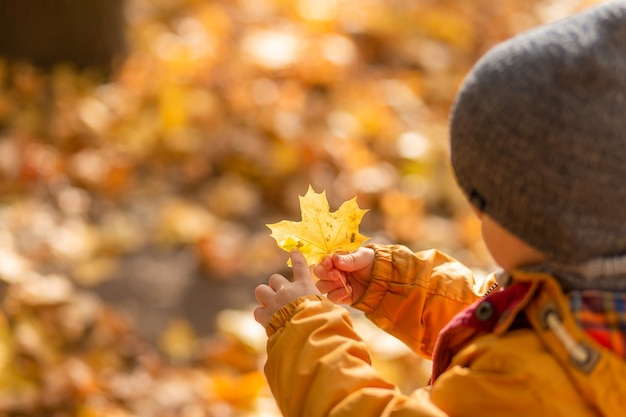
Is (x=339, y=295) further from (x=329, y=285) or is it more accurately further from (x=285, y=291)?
(x=285, y=291)

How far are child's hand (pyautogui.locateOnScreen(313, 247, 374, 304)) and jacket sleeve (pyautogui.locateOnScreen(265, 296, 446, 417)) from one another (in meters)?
0.15

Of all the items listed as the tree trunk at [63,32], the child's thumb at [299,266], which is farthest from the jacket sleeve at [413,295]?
the tree trunk at [63,32]

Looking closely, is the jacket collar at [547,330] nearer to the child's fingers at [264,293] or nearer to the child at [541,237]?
the child at [541,237]

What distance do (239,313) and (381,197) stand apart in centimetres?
81

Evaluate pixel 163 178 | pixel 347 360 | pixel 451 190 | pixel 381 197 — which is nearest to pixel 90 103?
pixel 163 178

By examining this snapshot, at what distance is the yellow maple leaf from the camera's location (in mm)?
1521

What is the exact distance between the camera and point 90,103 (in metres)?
3.73

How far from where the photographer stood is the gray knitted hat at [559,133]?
1.17 m

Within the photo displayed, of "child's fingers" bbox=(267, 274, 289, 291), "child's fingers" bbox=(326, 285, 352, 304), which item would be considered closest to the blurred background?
"child's fingers" bbox=(326, 285, 352, 304)

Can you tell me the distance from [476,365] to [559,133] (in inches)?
12.4

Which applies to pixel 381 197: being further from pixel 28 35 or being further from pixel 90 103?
pixel 28 35

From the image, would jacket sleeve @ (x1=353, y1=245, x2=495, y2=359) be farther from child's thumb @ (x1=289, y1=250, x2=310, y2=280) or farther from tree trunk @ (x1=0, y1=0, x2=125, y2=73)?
tree trunk @ (x1=0, y1=0, x2=125, y2=73)

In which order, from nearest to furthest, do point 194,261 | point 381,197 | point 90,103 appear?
point 194,261
point 381,197
point 90,103

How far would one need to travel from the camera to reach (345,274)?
1.61 meters
